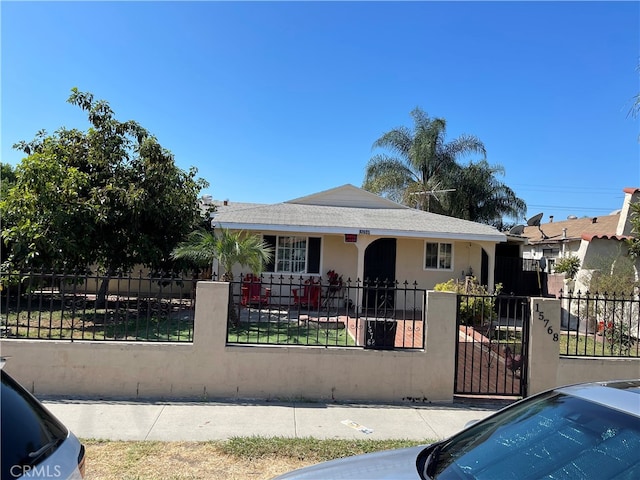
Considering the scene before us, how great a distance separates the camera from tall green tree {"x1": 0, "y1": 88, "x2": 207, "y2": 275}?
9430 millimetres

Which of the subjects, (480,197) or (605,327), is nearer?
(605,327)

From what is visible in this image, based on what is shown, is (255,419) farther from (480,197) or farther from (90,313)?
(480,197)

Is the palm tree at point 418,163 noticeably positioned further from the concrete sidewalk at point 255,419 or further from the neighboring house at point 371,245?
the concrete sidewalk at point 255,419

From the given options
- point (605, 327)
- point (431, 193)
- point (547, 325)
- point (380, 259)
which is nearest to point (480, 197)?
point (431, 193)

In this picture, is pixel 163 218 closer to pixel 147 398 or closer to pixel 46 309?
pixel 46 309

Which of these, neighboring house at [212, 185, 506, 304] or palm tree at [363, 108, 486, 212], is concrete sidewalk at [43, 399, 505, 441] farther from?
palm tree at [363, 108, 486, 212]

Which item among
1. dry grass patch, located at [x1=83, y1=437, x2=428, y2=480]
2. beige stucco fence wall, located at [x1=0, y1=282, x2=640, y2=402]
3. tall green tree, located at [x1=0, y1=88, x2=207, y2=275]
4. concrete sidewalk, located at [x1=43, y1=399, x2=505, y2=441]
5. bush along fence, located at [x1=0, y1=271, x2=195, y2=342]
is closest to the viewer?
dry grass patch, located at [x1=83, y1=437, x2=428, y2=480]

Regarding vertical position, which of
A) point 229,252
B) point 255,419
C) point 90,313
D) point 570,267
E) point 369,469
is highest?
point 570,267

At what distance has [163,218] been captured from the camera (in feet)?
37.8

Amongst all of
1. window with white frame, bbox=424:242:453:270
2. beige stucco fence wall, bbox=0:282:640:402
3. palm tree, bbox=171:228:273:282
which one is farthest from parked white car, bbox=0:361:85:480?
window with white frame, bbox=424:242:453:270

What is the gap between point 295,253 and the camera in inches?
569

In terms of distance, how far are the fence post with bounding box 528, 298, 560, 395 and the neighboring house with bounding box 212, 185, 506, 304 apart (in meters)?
7.40

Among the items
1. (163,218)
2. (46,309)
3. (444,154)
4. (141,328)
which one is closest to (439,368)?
(141,328)

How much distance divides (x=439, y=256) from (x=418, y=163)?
41.0ft
